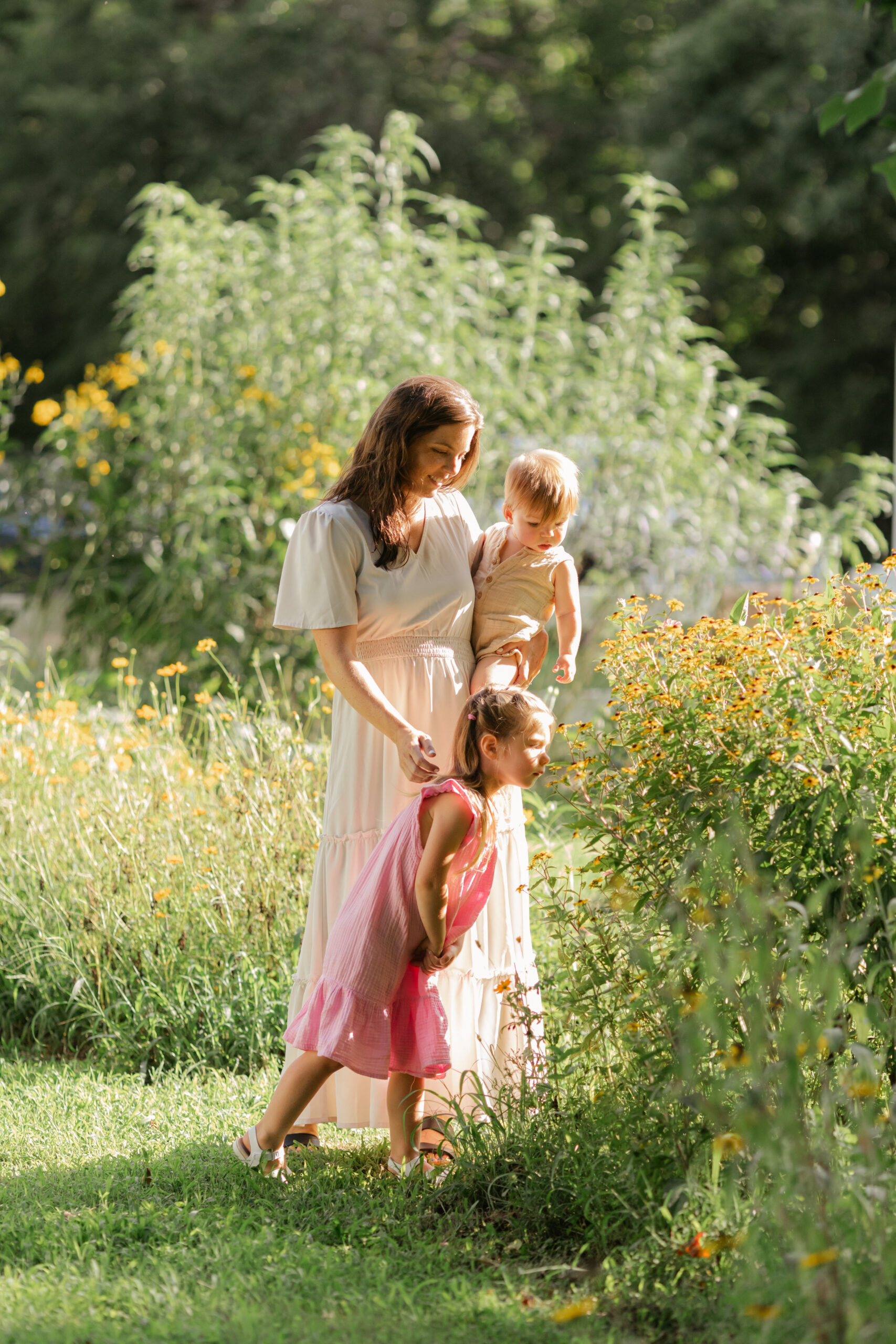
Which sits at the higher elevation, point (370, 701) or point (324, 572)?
point (324, 572)

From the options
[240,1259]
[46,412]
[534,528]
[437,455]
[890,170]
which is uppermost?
[46,412]

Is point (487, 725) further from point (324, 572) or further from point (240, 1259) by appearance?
point (240, 1259)

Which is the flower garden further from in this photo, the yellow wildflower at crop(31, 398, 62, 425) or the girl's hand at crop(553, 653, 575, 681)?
the girl's hand at crop(553, 653, 575, 681)

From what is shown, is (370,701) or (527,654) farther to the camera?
(527,654)

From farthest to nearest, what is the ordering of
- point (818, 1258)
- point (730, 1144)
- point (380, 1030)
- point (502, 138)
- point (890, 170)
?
point (502, 138) → point (380, 1030) → point (890, 170) → point (730, 1144) → point (818, 1258)

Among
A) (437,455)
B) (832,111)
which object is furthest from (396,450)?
(832,111)

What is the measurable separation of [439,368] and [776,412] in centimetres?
1107

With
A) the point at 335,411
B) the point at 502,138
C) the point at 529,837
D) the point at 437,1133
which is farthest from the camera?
the point at 502,138

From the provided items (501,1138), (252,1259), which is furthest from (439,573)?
(252,1259)

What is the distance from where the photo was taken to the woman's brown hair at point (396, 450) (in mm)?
2742

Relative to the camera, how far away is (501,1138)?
265 cm

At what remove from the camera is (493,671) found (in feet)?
9.62

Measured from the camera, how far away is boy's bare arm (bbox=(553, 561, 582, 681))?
2.96 meters

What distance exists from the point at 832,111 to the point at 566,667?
4.28 feet
